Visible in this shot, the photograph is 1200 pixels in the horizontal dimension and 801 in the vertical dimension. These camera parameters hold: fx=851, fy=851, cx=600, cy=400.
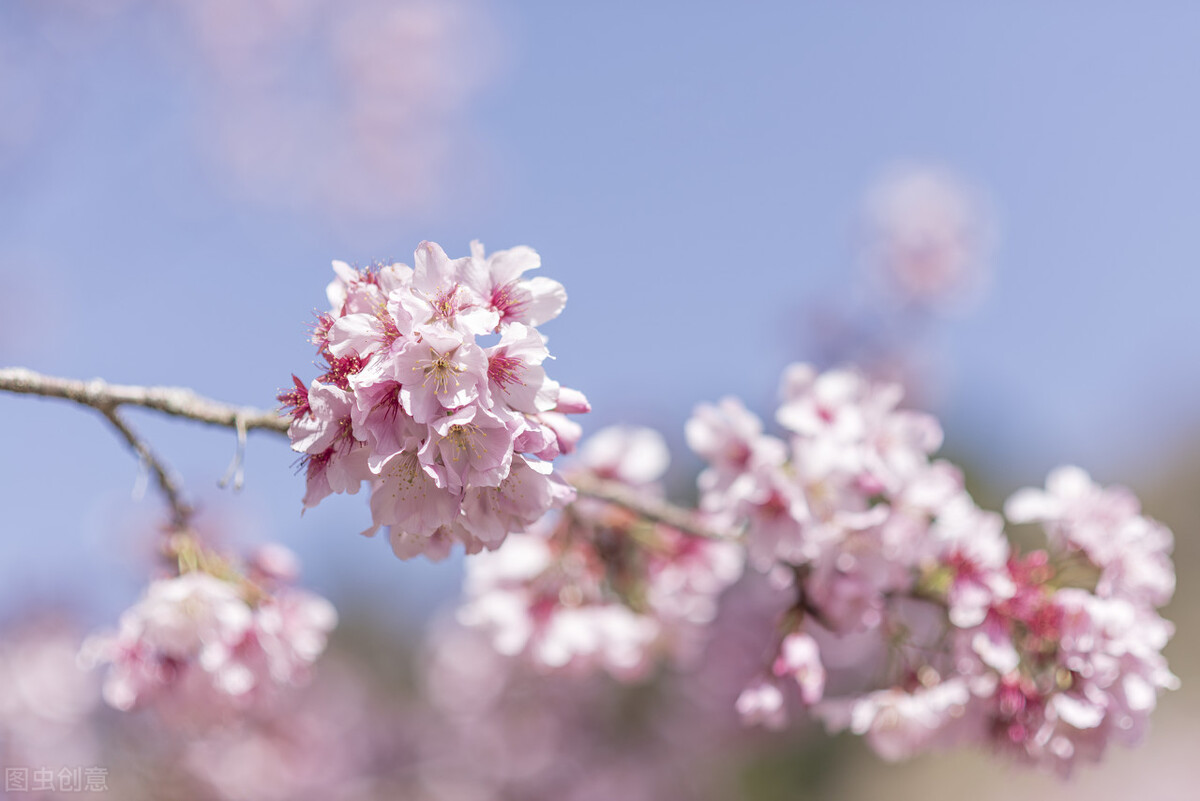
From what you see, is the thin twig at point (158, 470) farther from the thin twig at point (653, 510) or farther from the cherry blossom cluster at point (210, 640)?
the thin twig at point (653, 510)

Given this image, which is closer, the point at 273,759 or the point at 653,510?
the point at 653,510

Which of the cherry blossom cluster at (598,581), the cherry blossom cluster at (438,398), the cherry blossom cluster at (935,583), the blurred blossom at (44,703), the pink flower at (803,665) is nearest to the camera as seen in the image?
the cherry blossom cluster at (438,398)

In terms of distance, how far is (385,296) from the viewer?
1.54 m

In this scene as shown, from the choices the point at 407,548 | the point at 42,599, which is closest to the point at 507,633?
the point at 407,548

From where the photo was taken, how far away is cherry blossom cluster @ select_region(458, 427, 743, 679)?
2750 mm

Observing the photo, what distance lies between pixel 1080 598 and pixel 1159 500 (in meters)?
20.4

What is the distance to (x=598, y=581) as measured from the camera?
2.83 m

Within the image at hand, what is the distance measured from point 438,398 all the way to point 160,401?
32.5 inches

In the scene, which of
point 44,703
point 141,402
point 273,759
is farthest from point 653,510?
point 44,703

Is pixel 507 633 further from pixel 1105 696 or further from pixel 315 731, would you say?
pixel 315 731

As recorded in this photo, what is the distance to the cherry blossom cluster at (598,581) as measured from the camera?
9.02ft

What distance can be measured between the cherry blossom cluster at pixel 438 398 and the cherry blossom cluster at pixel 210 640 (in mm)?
864

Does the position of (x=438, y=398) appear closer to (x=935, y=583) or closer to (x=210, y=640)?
(x=210, y=640)

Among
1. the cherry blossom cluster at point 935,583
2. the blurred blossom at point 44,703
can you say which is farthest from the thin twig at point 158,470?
the blurred blossom at point 44,703
